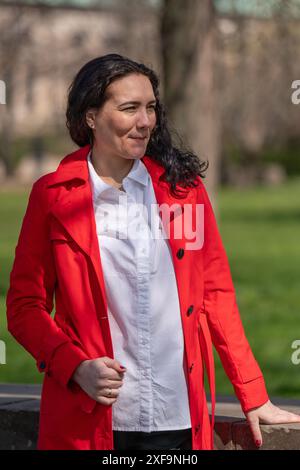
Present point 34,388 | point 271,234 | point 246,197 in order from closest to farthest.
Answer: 1. point 34,388
2. point 271,234
3. point 246,197

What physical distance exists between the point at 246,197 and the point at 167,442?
44.1 metres

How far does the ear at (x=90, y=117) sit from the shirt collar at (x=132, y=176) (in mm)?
104

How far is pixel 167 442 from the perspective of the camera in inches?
139

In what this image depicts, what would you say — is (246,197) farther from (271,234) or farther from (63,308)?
(63,308)

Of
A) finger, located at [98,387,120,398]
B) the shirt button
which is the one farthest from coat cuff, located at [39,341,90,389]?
the shirt button

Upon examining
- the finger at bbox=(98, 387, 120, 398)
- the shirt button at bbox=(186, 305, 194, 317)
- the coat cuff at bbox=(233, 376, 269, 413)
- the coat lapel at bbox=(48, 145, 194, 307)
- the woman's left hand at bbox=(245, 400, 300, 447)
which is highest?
the coat lapel at bbox=(48, 145, 194, 307)

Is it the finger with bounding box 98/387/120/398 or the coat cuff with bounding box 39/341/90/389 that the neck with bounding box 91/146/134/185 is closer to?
the coat cuff with bounding box 39/341/90/389

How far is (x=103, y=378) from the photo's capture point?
11.0ft

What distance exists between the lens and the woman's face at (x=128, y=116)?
11.5 feet

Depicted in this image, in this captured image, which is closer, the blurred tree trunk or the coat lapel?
the coat lapel

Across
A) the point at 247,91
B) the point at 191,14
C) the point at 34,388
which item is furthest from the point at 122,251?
the point at 247,91

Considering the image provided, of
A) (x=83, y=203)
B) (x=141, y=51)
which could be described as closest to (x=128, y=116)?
(x=83, y=203)

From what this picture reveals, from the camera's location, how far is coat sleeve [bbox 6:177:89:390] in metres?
3.50

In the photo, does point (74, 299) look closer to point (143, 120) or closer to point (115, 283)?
point (115, 283)
